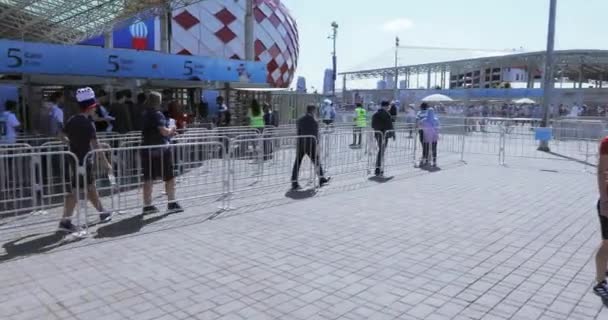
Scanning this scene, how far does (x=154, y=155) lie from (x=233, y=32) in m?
25.9

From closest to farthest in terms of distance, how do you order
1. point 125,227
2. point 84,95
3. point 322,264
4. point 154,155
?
point 322,264
point 84,95
point 125,227
point 154,155

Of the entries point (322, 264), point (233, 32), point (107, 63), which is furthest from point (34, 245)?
point (233, 32)

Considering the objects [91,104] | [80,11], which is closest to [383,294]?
[91,104]

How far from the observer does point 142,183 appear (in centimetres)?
762

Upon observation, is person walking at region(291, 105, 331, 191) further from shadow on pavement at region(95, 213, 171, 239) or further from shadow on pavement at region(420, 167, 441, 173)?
shadow on pavement at region(420, 167, 441, 173)

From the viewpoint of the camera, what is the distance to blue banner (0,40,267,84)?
1203cm

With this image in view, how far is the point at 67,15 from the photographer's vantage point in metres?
16.8

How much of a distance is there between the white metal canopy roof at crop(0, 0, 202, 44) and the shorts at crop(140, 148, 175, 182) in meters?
9.09

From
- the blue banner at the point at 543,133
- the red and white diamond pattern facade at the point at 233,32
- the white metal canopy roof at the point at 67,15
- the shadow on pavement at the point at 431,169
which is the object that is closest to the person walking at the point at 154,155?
the shadow on pavement at the point at 431,169

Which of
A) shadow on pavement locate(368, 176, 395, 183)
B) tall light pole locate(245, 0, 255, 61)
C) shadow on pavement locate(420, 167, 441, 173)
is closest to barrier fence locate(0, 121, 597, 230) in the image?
shadow on pavement locate(368, 176, 395, 183)

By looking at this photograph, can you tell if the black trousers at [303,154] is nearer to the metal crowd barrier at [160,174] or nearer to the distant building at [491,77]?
the metal crowd barrier at [160,174]

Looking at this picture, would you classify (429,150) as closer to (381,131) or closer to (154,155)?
(381,131)

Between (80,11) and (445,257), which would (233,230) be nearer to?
(445,257)

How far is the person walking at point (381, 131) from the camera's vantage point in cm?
1084
